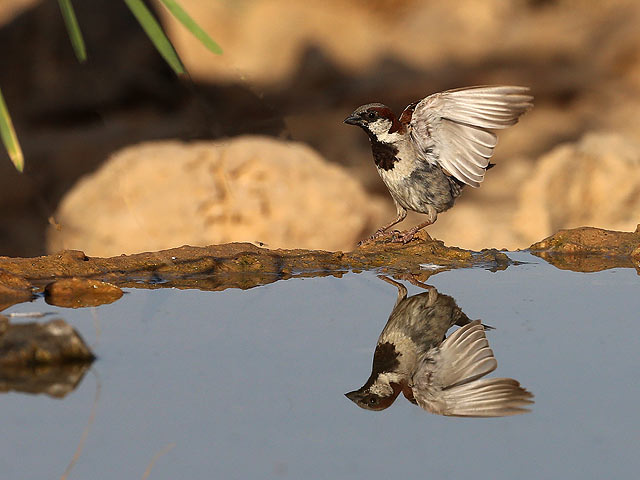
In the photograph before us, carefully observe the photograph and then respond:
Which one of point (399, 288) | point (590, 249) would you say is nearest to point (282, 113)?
point (590, 249)

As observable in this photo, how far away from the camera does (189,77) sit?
586 centimetres

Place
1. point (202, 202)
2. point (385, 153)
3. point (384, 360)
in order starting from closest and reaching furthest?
point (384, 360)
point (385, 153)
point (202, 202)

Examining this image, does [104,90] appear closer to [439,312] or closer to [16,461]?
[439,312]

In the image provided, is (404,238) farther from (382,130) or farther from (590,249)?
(590,249)

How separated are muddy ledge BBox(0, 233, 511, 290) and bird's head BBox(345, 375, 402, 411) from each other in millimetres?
1126

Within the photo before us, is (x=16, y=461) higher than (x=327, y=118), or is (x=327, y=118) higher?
(x=327, y=118)

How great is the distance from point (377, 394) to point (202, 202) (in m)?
3.75

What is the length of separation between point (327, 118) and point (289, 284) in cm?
292

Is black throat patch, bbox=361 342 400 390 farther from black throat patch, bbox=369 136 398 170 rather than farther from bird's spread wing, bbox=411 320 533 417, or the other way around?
black throat patch, bbox=369 136 398 170

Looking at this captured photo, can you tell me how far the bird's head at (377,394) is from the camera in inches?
85.4

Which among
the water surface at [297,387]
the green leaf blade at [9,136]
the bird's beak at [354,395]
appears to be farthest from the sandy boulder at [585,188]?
the green leaf blade at [9,136]

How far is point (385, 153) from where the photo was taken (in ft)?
13.6

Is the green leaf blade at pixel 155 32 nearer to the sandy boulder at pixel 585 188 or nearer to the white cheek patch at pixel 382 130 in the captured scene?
the white cheek patch at pixel 382 130

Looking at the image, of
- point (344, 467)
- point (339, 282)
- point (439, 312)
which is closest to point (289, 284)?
point (339, 282)
